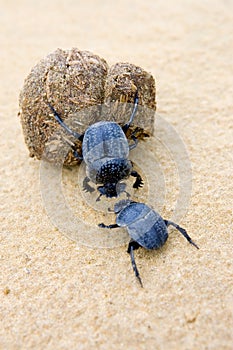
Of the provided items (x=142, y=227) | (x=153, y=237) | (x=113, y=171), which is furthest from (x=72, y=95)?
(x=153, y=237)

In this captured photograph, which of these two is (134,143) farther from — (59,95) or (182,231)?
(182,231)

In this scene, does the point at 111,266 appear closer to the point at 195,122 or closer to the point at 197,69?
the point at 195,122

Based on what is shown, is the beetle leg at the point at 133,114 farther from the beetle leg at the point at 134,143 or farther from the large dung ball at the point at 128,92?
the beetle leg at the point at 134,143

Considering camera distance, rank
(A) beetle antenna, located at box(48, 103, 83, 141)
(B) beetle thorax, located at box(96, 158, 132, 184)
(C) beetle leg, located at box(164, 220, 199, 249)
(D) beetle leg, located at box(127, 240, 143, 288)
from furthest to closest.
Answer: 1. (A) beetle antenna, located at box(48, 103, 83, 141)
2. (B) beetle thorax, located at box(96, 158, 132, 184)
3. (C) beetle leg, located at box(164, 220, 199, 249)
4. (D) beetle leg, located at box(127, 240, 143, 288)

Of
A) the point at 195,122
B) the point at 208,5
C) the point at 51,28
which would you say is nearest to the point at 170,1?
the point at 208,5

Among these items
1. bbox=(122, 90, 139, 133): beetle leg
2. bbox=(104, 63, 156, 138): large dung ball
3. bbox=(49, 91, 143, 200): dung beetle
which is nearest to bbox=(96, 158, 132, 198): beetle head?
bbox=(49, 91, 143, 200): dung beetle

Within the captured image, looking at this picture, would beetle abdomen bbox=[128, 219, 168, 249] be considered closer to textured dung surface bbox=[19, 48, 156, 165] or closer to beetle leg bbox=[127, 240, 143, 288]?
beetle leg bbox=[127, 240, 143, 288]
